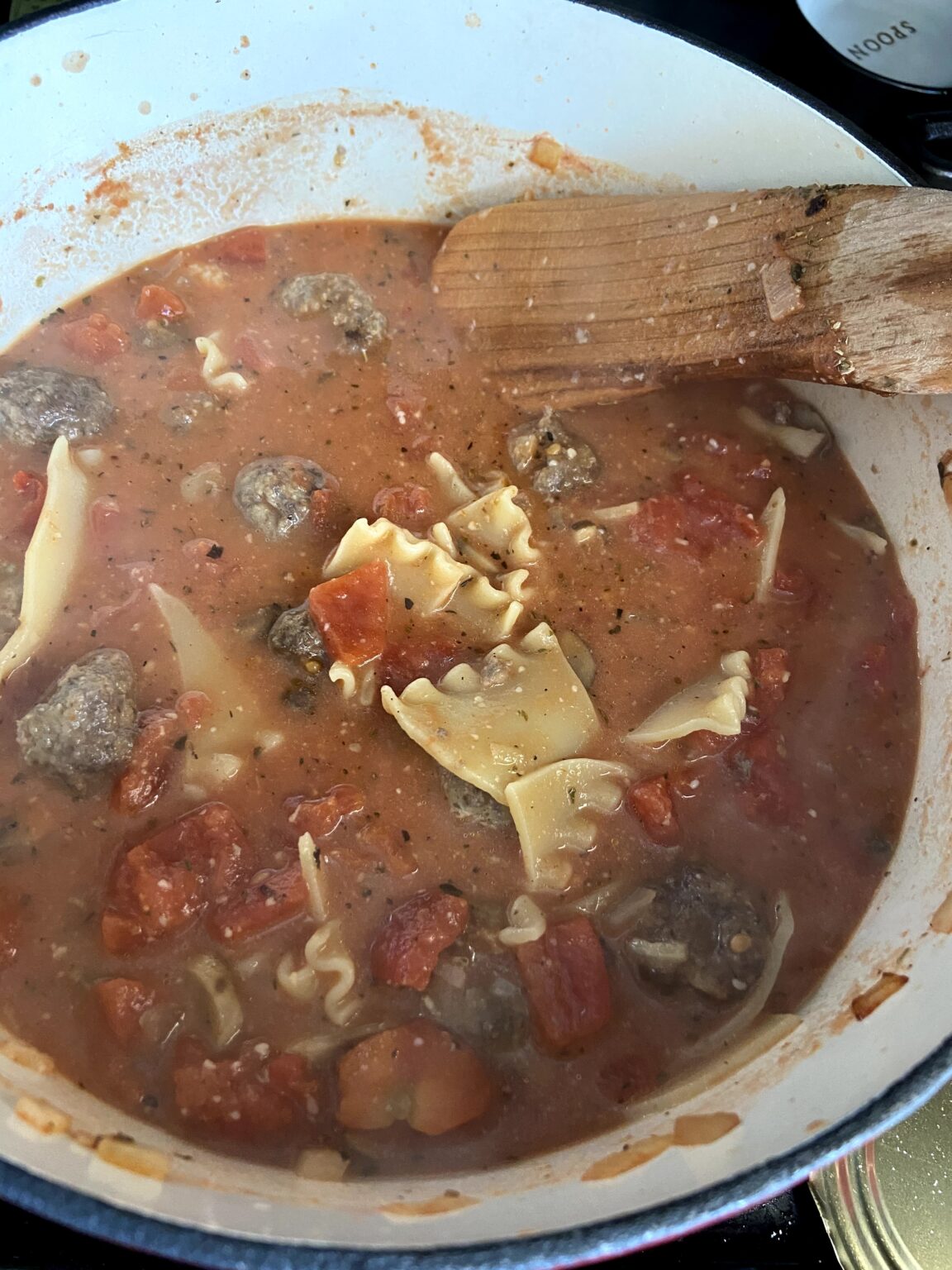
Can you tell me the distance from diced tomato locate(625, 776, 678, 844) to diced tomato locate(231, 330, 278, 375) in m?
2.38

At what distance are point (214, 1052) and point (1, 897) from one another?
0.83 metres

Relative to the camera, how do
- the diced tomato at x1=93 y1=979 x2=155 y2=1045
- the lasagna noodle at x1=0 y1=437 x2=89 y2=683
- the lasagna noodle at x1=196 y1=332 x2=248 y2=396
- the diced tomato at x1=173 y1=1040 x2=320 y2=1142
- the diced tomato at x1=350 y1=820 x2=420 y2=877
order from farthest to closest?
the lasagna noodle at x1=196 y1=332 x2=248 y2=396 → the lasagna noodle at x1=0 y1=437 x2=89 y2=683 → the diced tomato at x1=350 y1=820 x2=420 y2=877 → the diced tomato at x1=93 y1=979 x2=155 y2=1045 → the diced tomato at x1=173 y1=1040 x2=320 y2=1142

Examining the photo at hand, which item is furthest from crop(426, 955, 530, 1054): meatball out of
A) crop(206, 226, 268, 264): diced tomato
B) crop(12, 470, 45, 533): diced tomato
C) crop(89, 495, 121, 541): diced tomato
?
crop(206, 226, 268, 264): diced tomato

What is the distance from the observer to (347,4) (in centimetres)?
423

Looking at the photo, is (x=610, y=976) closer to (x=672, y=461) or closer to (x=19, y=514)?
(x=672, y=461)

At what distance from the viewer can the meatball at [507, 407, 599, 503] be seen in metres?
4.03

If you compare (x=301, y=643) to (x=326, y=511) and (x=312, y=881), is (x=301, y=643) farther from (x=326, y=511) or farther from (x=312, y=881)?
(x=312, y=881)

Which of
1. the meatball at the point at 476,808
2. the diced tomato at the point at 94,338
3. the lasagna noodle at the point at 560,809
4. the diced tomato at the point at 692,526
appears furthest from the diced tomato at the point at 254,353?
the lasagna noodle at the point at 560,809

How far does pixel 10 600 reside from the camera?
3537 millimetres

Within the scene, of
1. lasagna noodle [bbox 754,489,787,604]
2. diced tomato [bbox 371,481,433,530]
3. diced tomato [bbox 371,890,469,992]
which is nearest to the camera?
diced tomato [bbox 371,890,469,992]

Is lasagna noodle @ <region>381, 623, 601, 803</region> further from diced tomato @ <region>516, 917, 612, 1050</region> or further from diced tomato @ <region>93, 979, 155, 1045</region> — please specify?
diced tomato @ <region>93, 979, 155, 1045</region>

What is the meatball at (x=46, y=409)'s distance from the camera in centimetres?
388

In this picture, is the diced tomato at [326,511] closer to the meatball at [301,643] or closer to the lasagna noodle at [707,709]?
the meatball at [301,643]

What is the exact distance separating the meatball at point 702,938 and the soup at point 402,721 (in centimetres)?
1
